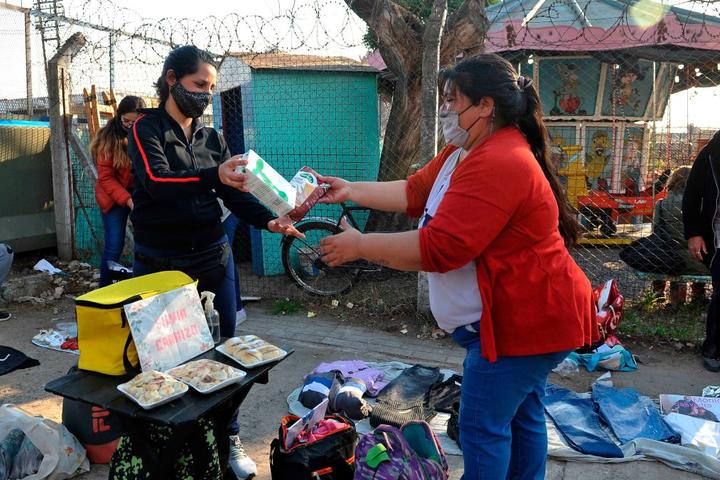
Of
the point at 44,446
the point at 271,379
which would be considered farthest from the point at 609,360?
the point at 44,446

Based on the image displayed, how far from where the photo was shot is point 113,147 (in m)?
5.16

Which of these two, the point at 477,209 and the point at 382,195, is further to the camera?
the point at 382,195

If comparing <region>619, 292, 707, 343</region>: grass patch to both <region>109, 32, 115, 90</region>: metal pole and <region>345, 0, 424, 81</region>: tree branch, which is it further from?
<region>109, 32, 115, 90</region>: metal pole

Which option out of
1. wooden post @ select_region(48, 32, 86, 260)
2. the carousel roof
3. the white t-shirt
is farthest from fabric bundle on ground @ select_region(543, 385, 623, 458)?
wooden post @ select_region(48, 32, 86, 260)

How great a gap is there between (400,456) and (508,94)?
1506mm

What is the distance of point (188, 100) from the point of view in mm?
2682

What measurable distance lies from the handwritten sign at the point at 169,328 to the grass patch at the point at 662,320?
156 inches

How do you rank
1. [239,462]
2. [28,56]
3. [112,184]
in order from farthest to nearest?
1. [28,56]
2. [112,184]
3. [239,462]

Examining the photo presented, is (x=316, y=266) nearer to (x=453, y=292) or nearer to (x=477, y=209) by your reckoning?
(x=453, y=292)

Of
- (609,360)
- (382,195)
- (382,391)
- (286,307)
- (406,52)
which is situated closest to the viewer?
(382,195)

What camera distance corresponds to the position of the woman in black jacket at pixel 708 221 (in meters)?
4.36

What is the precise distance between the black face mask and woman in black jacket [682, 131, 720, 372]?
378 centimetres

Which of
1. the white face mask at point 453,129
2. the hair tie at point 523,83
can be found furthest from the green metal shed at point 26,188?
the hair tie at point 523,83

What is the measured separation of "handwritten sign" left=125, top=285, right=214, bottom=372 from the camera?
2.19 m
